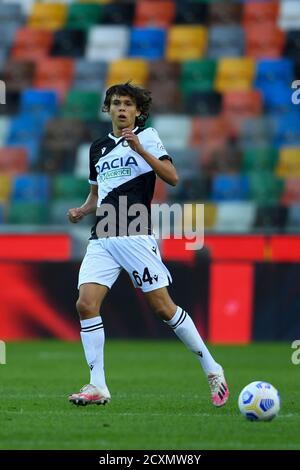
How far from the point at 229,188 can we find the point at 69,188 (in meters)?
2.61

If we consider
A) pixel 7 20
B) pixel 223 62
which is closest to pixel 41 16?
pixel 7 20

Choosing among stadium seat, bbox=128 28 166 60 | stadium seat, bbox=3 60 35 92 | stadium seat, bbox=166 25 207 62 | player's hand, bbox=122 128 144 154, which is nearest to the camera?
player's hand, bbox=122 128 144 154

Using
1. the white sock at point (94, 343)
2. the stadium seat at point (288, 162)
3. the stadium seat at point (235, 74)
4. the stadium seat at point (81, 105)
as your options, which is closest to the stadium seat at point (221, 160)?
the stadium seat at point (288, 162)

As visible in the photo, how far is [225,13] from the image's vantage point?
74.2 ft

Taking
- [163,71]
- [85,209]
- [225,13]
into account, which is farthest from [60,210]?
[85,209]

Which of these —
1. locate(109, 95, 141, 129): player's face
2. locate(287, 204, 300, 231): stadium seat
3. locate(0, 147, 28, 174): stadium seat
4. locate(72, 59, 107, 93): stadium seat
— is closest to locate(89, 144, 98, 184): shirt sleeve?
locate(109, 95, 141, 129): player's face

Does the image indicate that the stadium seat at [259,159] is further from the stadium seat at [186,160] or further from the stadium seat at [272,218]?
the stadium seat at [272,218]

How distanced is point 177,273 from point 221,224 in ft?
6.12

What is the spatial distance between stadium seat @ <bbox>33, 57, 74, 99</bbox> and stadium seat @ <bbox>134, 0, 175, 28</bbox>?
5.90ft

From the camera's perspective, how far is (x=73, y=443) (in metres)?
6.41

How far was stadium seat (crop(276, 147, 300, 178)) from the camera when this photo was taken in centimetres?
1877

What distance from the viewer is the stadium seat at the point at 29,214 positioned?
18.2m

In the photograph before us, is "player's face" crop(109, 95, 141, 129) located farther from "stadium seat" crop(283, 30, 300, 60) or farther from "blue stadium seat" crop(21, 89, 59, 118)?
"stadium seat" crop(283, 30, 300, 60)

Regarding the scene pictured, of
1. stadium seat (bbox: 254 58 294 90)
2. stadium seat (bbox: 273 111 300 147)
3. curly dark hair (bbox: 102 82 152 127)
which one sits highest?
stadium seat (bbox: 254 58 294 90)
